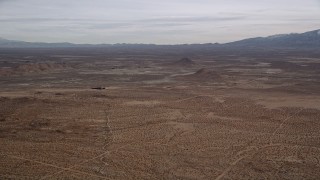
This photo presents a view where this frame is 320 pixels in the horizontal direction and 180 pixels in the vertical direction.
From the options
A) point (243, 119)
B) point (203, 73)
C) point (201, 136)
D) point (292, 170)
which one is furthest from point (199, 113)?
A: point (203, 73)

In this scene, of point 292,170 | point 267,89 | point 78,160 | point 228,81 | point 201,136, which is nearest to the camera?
point 292,170

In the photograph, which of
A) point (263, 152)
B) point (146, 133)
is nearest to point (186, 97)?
point (146, 133)

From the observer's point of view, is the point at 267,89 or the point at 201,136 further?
the point at 267,89

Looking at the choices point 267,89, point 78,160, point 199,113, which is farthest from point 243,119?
point 267,89

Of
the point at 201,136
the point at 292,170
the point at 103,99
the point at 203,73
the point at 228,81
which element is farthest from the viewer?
the point at 203,73

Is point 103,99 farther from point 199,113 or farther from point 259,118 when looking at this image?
point 259,118

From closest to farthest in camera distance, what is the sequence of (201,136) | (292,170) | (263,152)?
(292,170), (263,152), (201,136)

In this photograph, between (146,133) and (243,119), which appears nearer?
(146,133)

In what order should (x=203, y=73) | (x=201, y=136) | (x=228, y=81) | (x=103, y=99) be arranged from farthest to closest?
(x=203, y=73), (x=228, y=81), (x=103, y=99), (x=201, y=136)

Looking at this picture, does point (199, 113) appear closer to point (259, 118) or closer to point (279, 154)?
point (259, 118)
